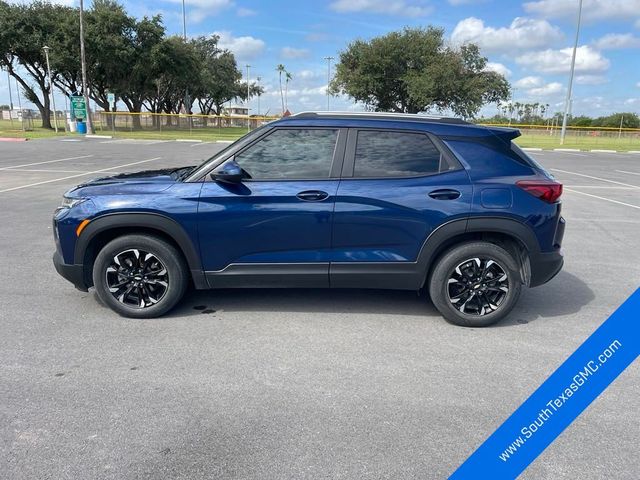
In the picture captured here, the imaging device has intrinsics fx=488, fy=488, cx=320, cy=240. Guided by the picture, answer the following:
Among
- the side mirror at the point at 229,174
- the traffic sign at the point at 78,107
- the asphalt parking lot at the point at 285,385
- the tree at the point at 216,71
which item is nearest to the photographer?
the asphalt parking lot at the point at 285,385

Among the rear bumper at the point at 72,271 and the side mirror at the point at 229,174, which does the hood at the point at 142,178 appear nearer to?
the side mirror at the point at 229,174

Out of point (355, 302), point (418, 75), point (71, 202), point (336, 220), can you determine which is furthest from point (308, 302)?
point (418, 75)

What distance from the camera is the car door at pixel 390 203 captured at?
4039 mm

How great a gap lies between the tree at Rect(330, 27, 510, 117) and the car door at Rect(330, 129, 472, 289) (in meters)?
45.2

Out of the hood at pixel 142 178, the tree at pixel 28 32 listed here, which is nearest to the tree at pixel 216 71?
the tree at pixel 28 32

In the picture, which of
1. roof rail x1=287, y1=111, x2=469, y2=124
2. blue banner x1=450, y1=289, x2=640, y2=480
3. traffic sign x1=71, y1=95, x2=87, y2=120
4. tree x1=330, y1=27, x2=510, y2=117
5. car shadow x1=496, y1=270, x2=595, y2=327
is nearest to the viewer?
blue banner x1=450, y1=289, x2=640, y2=480

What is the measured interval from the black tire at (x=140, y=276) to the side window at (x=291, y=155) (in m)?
1.01

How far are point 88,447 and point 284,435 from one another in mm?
1057

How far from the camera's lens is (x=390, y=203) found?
403cm

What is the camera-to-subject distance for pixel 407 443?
8.90 ft

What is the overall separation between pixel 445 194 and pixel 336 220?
0.93 meters

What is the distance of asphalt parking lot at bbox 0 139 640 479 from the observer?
2576 mm

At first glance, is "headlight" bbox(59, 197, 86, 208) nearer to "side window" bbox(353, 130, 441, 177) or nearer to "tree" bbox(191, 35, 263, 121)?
"side window" bbox(353, 130, 441, 177)

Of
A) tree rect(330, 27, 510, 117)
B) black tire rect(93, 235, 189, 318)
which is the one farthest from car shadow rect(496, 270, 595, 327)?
tree rect(330, 27, 510, 117)
